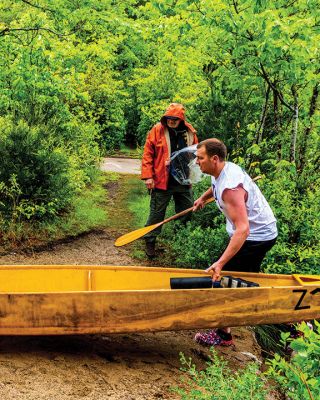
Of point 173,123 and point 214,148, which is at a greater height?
point 214,148

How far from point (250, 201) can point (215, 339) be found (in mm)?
1527

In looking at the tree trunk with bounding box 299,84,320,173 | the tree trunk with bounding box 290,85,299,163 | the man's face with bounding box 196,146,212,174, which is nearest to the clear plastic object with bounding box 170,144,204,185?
the tree trunk with bounding box 290,85,299,163

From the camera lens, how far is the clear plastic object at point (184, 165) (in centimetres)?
675

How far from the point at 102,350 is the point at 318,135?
15.1ft

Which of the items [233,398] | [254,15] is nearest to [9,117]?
[254,15]

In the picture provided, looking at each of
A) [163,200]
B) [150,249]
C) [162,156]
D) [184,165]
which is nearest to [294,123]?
[184,165]

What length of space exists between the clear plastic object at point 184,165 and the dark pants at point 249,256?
6.93 ft

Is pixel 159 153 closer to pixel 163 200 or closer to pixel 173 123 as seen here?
pixel 173 123

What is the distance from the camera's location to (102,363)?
4.30 meters

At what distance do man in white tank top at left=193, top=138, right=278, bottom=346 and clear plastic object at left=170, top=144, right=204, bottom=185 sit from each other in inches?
86.3

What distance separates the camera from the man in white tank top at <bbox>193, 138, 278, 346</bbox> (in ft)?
13.7

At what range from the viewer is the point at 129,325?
4.27 meters

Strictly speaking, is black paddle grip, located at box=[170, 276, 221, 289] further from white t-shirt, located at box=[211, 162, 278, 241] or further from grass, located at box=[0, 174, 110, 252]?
grass, located at box=[0, 174, 110, 252]

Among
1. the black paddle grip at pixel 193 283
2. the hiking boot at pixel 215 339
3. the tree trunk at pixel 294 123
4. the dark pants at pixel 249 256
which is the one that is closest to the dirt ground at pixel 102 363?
the hiking boot at pixel 215 339
